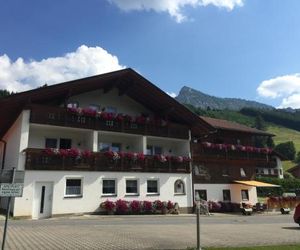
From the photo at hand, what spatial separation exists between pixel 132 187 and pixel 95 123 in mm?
5487

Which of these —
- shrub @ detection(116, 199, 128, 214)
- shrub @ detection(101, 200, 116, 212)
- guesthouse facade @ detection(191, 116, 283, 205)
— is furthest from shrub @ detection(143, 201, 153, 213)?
guesthouse facade @ detection(191, 116, 283, 205)

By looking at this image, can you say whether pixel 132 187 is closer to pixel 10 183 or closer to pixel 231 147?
pixel 231 147

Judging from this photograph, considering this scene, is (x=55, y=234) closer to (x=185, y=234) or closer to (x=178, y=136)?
(x=185, y=234)

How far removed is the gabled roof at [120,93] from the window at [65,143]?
283cm

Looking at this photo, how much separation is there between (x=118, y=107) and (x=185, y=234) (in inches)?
674

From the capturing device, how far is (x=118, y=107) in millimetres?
31031

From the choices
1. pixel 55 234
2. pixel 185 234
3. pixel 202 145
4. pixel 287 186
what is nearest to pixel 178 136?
pixel 202 145

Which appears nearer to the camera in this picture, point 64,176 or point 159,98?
point 64,176

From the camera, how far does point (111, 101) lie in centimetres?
3075

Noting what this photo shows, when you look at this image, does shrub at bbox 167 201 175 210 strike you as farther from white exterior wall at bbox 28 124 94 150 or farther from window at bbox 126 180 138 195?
white exterior wall at bbox 28 124 94 150

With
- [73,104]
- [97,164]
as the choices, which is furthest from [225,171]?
[73,104]

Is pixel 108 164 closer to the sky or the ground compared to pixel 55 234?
closer to the sky

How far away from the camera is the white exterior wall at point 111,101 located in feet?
95.8

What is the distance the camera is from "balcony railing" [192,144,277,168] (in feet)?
115
